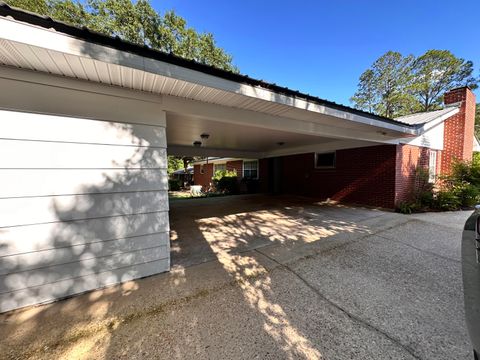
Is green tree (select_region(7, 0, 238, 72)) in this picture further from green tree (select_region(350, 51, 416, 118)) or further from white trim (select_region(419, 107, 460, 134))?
green tree (select_region(350, 51, 416, 118))

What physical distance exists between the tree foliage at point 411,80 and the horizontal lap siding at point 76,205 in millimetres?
26524

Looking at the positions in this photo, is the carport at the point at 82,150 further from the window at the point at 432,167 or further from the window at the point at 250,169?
the window at the point at 250,169

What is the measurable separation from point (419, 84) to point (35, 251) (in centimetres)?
2833

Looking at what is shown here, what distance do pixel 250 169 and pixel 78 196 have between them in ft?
41.6

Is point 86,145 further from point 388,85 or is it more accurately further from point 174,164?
point 388,85

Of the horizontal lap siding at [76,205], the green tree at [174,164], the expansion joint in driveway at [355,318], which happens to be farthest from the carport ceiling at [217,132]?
the green tree at [174,164]

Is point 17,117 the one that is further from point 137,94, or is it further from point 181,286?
point 181,286

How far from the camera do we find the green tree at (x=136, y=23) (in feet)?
39.2

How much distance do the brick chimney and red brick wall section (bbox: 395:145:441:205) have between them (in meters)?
2.21

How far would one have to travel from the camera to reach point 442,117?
→ 7.87 metres

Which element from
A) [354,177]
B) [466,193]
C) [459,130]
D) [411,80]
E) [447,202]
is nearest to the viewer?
[447,202]

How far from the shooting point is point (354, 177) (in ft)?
26.4

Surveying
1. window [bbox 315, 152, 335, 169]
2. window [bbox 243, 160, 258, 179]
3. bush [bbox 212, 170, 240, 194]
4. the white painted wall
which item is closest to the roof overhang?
the white painted wall

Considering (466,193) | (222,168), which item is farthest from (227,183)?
(466,193)
